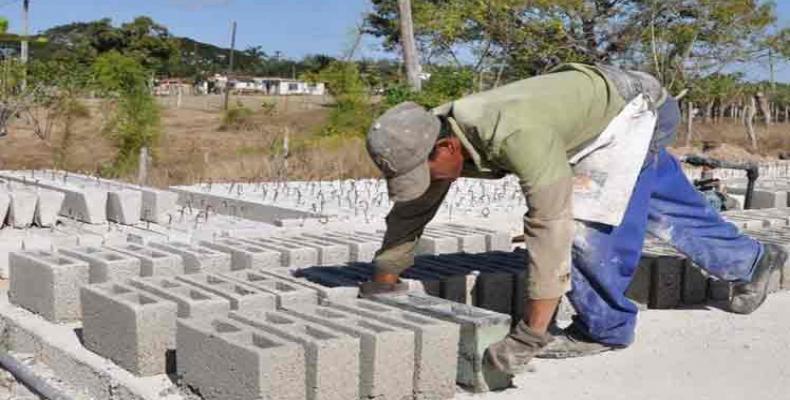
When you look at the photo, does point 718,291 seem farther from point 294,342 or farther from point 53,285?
point 53,285

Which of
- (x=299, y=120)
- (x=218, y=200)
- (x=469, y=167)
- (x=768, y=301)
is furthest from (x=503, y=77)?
(x=469, y=167)

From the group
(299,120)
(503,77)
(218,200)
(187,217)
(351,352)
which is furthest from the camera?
(299,120)

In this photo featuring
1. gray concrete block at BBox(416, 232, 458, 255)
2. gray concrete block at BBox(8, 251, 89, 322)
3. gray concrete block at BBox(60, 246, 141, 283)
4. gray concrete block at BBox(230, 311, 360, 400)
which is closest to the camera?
gray concrete block at BBox(230, 311, 360, 400)

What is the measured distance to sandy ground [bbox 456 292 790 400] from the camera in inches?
133

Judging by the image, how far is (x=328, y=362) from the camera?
9.59 ft

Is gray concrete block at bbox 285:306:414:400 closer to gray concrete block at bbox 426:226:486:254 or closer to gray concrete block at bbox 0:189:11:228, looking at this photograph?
gray concrete block at bbox 426:226:486:254

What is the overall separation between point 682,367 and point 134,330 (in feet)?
6.58

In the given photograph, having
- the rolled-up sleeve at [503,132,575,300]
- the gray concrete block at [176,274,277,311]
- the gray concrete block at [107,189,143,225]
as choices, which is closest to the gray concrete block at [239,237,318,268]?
the gray concrete block at [176,274,277,311]

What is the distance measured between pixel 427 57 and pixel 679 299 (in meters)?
16.7

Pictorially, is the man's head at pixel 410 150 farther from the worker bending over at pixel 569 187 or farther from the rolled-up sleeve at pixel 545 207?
the rolled-up sleeve at pixel 545 207

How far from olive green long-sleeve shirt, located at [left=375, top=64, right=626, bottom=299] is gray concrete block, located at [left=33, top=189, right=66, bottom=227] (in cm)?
446

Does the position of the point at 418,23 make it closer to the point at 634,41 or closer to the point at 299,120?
the point at 634,41

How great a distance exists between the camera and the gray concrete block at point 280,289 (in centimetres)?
366

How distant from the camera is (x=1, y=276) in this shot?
539cm
